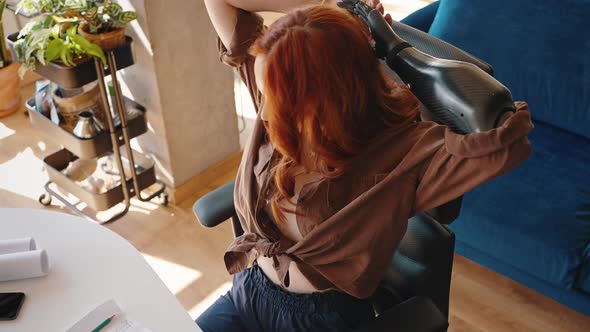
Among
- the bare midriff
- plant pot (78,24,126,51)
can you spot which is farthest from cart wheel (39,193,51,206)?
the bare midriff

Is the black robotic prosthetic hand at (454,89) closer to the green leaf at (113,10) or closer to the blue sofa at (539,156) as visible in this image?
the blue sofa at (539,156)

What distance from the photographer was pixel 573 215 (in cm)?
193

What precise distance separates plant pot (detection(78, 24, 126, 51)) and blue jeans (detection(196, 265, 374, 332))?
106 cm

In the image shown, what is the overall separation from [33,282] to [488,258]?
1.47 metres

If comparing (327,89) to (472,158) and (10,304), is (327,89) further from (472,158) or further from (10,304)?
→ (10,304)

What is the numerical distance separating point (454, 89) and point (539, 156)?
1398mm

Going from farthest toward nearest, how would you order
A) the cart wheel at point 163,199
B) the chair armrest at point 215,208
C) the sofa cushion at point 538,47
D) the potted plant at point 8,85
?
1. the potted plant at point 8,85
2. the cart wheel at point 163,199
3. the sofa cushion at point 538,47
4. the chair armrest at point 215,208

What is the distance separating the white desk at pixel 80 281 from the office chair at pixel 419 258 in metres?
0.24

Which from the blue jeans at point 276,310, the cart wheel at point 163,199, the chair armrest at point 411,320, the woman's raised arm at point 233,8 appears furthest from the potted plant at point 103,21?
the chair armrest at point 411,320

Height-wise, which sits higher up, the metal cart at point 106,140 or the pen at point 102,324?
the pen at point 102,324

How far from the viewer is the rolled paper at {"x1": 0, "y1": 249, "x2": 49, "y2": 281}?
1.29m

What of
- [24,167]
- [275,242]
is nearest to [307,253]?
[275,242]

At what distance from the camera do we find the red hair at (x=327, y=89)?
1.07 metres

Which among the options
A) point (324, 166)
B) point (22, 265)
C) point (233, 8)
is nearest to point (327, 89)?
point (324, 166)
